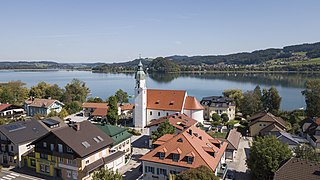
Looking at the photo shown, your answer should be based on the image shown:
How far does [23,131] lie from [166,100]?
23.5 m

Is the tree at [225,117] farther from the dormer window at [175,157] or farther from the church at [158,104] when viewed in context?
the dormer window at [175,157]

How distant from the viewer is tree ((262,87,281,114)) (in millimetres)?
51875

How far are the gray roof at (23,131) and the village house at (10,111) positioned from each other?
82.2 ft

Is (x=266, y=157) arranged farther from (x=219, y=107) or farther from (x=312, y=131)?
(x=219, y=107)

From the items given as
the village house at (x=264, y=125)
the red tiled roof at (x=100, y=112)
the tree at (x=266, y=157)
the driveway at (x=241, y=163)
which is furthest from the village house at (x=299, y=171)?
the red tiled roof at (x=100, y=112)

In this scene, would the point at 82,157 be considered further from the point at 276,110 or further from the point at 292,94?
the point at 292,94

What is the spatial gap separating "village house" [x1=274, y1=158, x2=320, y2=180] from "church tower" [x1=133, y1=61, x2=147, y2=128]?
28.7 m

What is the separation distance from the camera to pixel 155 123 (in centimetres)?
3541

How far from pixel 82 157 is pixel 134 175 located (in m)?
5.52

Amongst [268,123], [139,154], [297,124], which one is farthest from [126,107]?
[297,124]

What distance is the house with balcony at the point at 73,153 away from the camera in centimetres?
2277

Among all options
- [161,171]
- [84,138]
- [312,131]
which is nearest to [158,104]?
[84,138]

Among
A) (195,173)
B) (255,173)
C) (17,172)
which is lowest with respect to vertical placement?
(17,172)

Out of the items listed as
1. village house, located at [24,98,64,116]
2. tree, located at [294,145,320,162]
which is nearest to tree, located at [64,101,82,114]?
village house, located at [24,98,64,116]
